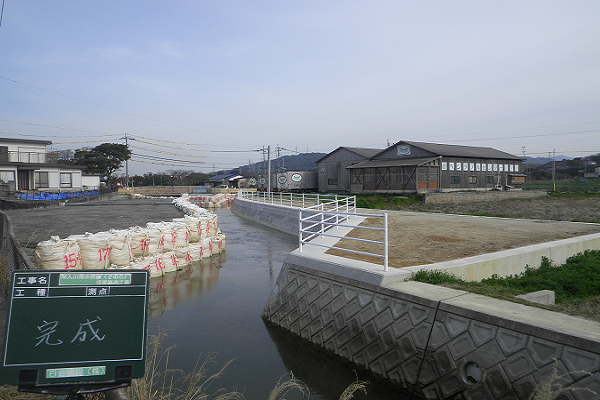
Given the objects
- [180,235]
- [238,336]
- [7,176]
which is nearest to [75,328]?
[238,336]

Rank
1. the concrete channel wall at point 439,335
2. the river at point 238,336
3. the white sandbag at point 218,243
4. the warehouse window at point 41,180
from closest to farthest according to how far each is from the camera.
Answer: the concrete channel wall at point 439,335, the river at point 238,336, the white sandbag at point 218,243, the warehouse window at point 41,180

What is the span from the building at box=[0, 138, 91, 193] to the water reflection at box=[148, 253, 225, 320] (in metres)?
31.6

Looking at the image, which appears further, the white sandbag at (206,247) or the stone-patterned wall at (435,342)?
the white sandbag at (206,247)

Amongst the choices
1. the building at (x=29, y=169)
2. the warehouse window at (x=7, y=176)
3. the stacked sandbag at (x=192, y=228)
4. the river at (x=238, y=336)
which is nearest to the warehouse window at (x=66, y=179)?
the building at (x=29, y=169)

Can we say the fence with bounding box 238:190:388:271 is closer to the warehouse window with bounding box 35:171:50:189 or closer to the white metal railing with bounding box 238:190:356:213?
the white metal railing with bounding box 238:190:356:213

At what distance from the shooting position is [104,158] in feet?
235

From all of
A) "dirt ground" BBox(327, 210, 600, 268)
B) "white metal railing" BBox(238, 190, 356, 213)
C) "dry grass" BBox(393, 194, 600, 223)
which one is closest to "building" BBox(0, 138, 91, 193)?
"white metal railing" BBox(238, 190, 356, 213)

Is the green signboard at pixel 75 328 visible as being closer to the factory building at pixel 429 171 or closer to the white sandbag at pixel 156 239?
the white sandbag at pixel 156 239

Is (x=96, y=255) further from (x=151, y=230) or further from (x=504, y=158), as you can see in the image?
(x=504, y=158)

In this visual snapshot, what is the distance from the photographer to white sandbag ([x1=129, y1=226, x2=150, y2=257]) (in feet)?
37.3

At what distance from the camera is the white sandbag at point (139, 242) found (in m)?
11.4

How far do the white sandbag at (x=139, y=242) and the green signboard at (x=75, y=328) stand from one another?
9141mm

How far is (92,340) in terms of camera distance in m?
2.59

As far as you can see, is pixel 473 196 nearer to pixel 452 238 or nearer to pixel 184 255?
pixel 452 238
